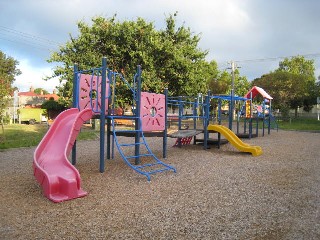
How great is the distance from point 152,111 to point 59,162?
142 inches

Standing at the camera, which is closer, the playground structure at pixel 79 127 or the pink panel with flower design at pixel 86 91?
the playground structure at pixel 79 127

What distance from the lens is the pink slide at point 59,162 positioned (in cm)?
498

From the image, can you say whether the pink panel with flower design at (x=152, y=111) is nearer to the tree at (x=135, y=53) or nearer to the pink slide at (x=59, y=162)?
the pink slide at (x=59, y=162)

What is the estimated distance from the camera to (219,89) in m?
44.6

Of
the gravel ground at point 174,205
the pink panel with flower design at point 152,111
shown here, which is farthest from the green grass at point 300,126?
the gravel ground at point 174,205

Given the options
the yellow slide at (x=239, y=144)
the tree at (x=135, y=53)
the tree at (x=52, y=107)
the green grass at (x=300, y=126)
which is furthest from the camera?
the tree at (x=52, y=107)

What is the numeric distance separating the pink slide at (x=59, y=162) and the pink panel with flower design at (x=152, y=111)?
1.73m

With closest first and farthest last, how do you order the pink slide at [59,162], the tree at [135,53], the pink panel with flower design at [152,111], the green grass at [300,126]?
1. the pink slide at [59,162]
2. the pink panel with flower design at [152,111]
3. the tree at [135,53]
4. the green grass at [300,126]

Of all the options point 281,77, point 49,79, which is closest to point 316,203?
point 49,79

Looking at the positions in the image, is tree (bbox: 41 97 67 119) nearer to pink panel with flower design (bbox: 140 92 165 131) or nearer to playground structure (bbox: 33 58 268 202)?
playground structure (bbox: 33 58 268 202)

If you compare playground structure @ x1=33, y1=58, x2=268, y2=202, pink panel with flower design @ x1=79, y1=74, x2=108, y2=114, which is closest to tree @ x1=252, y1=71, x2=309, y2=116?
playground structure @ x1=33, y1=58, x2=268, y2=202

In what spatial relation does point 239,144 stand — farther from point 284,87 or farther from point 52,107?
point 52,107

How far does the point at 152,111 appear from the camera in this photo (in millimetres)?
8648

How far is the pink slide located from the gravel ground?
21 cm
